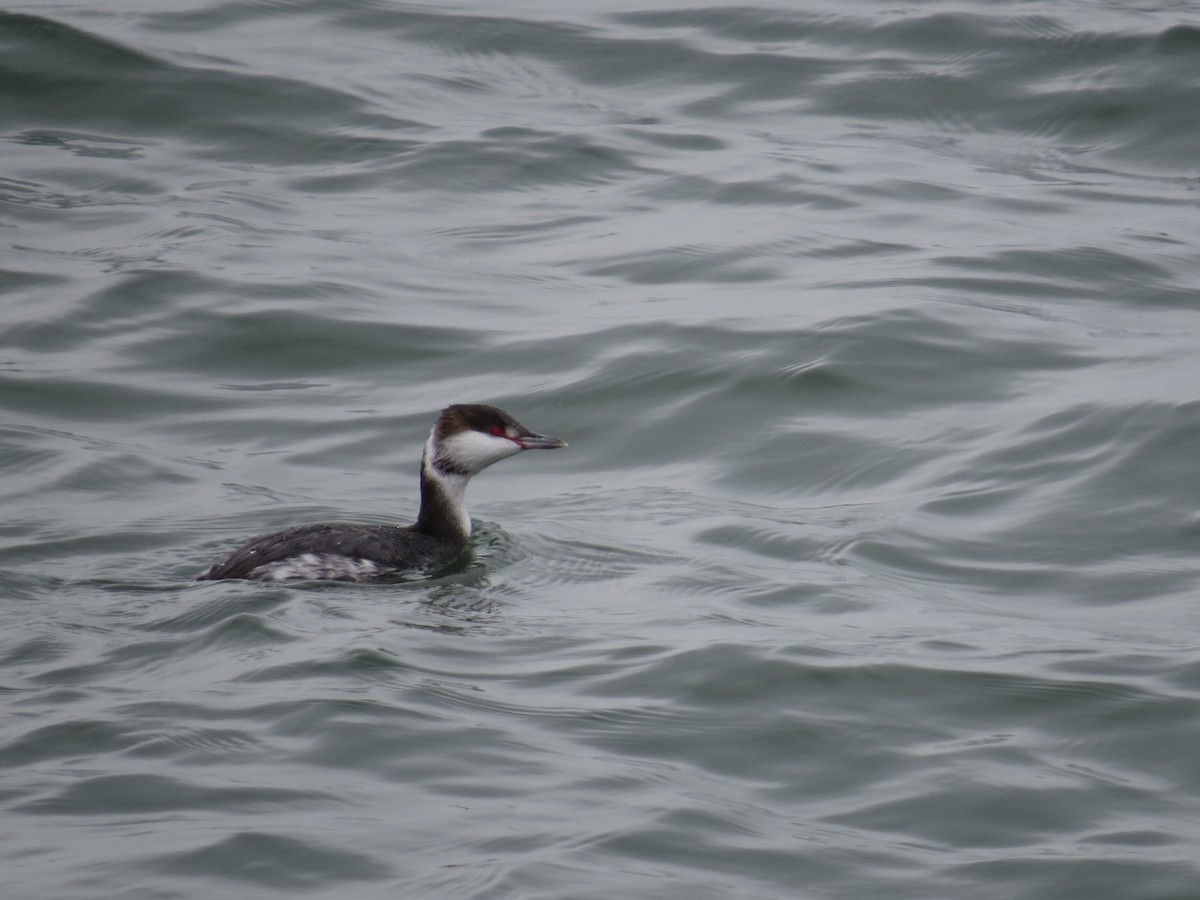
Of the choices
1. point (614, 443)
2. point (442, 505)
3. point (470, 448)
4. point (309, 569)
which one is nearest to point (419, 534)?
point (442, 505)

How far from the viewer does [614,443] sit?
10.1 metres

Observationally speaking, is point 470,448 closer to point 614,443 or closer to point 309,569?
point 309,569

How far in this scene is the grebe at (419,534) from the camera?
772 centimetres

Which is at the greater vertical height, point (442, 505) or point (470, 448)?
point (470, 448)

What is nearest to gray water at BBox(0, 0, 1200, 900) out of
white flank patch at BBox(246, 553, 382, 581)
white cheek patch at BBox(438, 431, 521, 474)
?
white flank patch at BBox(246, 553, 382, 581)

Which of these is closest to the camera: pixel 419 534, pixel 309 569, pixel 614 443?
pixel 309 569

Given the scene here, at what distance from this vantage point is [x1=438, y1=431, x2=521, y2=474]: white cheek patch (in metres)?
8.79

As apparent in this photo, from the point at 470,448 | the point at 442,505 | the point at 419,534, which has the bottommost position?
the point at 419,534

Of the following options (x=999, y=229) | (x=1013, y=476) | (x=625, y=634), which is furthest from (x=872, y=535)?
(x=999, y=229)

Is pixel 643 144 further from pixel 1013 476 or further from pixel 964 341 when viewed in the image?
pixel 1013 476

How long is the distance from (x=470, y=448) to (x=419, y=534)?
0.54 metres

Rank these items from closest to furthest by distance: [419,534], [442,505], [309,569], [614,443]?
[309,569] < [419,534] < [442,505] < [614,443]

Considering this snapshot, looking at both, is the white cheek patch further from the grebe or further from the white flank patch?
the white flank patch

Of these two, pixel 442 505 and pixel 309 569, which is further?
pixel 442 505
